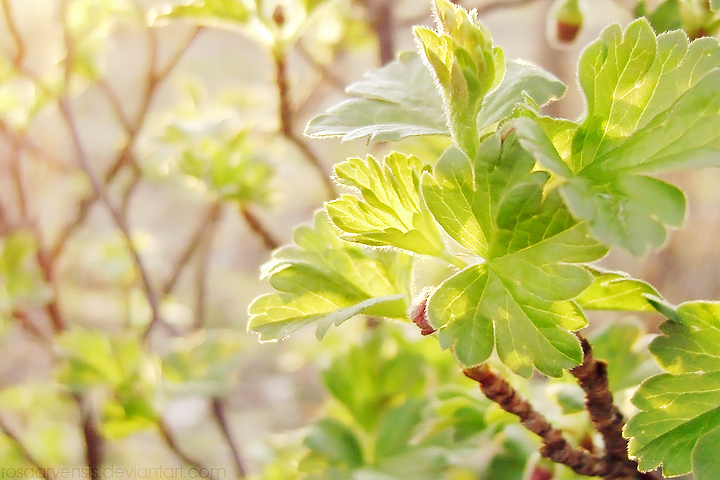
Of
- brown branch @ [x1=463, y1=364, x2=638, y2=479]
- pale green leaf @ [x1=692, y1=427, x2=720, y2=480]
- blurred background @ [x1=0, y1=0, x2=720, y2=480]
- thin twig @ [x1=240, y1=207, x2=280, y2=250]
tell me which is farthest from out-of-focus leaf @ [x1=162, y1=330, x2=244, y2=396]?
pale green leaf @ [x1=692, y1=427, x2=720, y2=480]

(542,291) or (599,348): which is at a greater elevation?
(542,291)

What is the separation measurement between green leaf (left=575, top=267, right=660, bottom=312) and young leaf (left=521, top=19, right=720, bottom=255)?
0.08 m

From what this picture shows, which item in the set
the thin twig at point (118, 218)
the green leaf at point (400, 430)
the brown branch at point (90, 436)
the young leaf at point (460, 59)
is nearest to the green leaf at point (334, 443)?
the green leaf at point (400, 430)

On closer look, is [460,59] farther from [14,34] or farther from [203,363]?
[14,34]

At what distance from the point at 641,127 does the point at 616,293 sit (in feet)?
0.42

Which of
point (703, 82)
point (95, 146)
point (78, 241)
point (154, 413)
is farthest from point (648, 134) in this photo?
point (95, 146)

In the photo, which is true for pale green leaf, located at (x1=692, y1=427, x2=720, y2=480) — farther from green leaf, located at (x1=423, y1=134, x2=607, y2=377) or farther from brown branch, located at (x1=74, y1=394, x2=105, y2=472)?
brown branch, located at (x1=74, y1=394, x2=105, y2=472)

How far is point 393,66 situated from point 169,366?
740mm

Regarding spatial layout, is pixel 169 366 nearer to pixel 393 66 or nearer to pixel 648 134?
pixel 393 66

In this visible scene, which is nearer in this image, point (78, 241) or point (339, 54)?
point (339, 54)

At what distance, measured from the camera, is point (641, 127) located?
1.27ft

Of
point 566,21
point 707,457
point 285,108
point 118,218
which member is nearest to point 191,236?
point 118,218

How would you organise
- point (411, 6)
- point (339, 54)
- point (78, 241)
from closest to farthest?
point (339, 54)
point (78, 241)
point (411, 6)

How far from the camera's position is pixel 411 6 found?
2.56 meters
